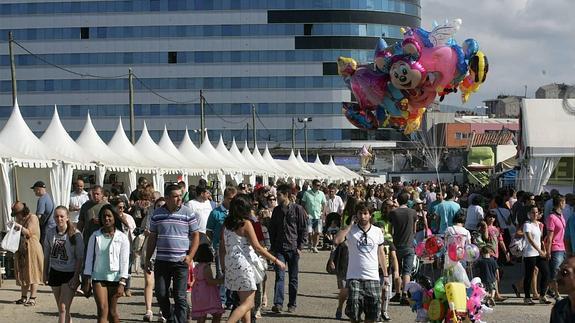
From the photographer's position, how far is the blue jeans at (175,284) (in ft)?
A: 36.1

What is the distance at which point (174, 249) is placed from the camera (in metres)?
11.0

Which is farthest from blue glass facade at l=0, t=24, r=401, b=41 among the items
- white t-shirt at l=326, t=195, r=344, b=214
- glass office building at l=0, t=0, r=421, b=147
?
white t-shirt at l=326, t=195, r=344, b=214

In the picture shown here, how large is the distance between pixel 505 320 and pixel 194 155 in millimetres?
25905

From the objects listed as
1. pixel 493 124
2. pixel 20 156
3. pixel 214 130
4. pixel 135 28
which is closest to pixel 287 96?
pixel 214 130

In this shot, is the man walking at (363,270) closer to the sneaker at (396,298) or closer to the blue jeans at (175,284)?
the blue jeans at (175,284)

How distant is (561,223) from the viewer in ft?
50.2

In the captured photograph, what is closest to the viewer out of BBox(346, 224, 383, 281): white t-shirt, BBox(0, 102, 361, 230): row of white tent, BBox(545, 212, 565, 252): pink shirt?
BBox(346, 224, 383, 281): white t-shirt

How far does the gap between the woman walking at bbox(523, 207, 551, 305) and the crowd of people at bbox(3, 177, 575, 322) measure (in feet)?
0.06

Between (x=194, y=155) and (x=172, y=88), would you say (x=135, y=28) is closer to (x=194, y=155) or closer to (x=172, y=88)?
(x=172, y=88)

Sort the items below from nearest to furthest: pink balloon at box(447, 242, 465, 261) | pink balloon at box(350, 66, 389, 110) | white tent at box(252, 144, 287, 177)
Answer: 1. pink balloon at box(447, 242, 465, 261)
2. pink balloon at box(350, 66, 389, 110)
3. white tent at box(252, 144, 287, 177)

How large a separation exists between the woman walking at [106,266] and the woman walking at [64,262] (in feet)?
1.80

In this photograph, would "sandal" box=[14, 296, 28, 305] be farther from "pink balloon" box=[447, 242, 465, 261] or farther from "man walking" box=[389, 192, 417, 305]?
"pink balloon" box=[447, 242, 465, 261]

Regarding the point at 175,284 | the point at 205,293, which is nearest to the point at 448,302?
the point at 205,293

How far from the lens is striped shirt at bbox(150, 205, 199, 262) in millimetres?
10977
